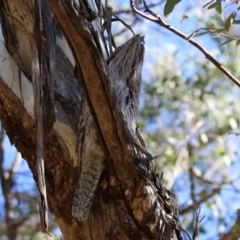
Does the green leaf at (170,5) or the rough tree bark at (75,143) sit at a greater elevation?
the green leaf at (170,5)

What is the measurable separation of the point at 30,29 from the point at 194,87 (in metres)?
3.37

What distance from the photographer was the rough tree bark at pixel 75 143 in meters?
1.53

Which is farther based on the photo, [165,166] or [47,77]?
[165,166]

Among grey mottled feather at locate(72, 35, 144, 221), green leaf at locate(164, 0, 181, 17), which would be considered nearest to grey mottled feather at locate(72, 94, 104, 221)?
grey mottled feather at locate(72, 35, 144, 221)

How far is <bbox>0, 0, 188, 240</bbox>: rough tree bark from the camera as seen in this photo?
1.53 m

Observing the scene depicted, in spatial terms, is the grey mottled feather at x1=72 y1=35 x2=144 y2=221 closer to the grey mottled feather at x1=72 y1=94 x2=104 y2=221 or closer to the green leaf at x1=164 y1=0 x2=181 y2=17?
the grey mottled feather at x1=72 y1=94 x2=104 y2=221

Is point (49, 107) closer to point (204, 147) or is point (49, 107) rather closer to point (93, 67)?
point (93, 67)

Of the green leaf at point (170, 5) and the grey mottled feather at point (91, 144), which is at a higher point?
the green leaf at point (170, 5)

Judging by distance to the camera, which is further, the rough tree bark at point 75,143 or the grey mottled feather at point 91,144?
the grey mottled feather at point 91,144

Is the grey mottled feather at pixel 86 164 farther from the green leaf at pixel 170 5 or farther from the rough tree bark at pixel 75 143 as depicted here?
the green leaf at pixel 170 5

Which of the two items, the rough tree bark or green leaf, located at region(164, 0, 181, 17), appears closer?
the rough tree bark

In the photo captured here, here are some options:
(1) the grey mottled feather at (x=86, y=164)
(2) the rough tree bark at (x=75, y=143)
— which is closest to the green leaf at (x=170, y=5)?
(2) the rough tree bark at (x=75, y=143)

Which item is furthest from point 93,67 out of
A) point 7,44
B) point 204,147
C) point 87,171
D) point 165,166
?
point 204,147

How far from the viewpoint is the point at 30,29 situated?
1.96 metres
